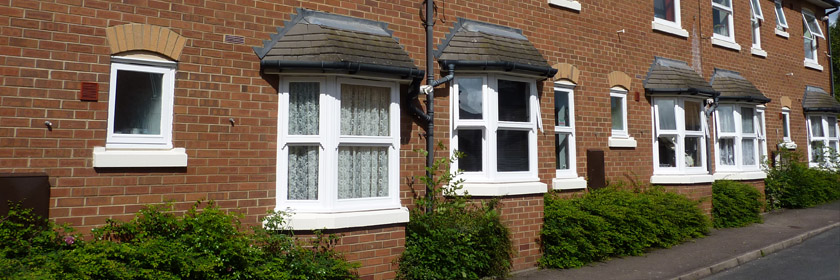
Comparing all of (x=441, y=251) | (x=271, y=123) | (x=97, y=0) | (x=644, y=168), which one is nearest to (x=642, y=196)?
(x=644, y=168)

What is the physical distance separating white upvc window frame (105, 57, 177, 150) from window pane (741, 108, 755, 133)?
37.3 feet

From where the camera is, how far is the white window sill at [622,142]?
867 centimetres

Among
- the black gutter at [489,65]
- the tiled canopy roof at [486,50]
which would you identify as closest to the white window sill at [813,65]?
the tiled canopy roof at [486,50]

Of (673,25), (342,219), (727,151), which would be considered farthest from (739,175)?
(342,219)

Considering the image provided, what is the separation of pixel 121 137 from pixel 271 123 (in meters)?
1.40

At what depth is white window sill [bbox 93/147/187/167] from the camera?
15.2 feet

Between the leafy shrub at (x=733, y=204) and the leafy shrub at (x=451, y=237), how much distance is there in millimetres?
5627

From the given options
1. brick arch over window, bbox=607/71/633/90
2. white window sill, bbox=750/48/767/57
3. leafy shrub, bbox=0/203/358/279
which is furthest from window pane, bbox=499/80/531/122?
white window sill, bbox=750/48/767/57

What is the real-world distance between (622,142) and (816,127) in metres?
9.32

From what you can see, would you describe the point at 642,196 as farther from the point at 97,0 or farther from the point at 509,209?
the point at 97,0

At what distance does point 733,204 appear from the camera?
32.4 ft

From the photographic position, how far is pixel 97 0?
4.73 meters

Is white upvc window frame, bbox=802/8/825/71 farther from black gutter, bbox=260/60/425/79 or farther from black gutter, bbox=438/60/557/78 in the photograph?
black gutter, bbox=260/60/425/79

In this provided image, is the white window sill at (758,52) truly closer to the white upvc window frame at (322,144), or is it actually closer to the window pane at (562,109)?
the window pane at (562,109)
